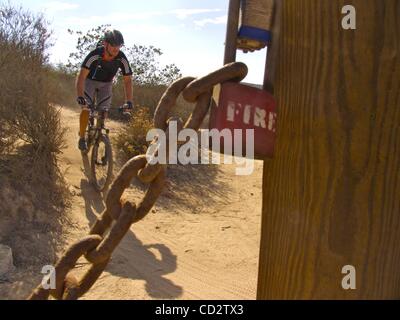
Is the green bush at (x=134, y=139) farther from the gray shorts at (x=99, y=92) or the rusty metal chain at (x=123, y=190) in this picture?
the rusty metal chain at (x=123, y=190)

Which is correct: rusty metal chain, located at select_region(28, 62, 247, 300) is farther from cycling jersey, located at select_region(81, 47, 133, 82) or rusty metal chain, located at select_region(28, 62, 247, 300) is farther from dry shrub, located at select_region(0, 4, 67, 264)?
cycling jersey, located at select_region(81, 47, 133, 82)

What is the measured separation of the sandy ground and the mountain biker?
116cm

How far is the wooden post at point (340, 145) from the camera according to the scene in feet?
3.33

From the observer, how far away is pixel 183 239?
5688mm

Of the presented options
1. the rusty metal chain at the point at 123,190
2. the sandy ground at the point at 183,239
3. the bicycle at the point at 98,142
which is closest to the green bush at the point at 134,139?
the sandy ground at the point at 183,239

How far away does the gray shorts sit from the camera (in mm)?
6062

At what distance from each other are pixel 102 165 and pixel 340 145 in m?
5.59

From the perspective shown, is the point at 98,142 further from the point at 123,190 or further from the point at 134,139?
the point at 123,190

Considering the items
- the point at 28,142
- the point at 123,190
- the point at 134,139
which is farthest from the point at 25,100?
the point at 123,190

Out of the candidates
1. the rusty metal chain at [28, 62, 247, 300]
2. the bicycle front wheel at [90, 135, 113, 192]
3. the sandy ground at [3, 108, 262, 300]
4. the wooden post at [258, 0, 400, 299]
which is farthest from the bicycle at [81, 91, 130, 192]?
the wooden post at [258, 0, 400, 299]
